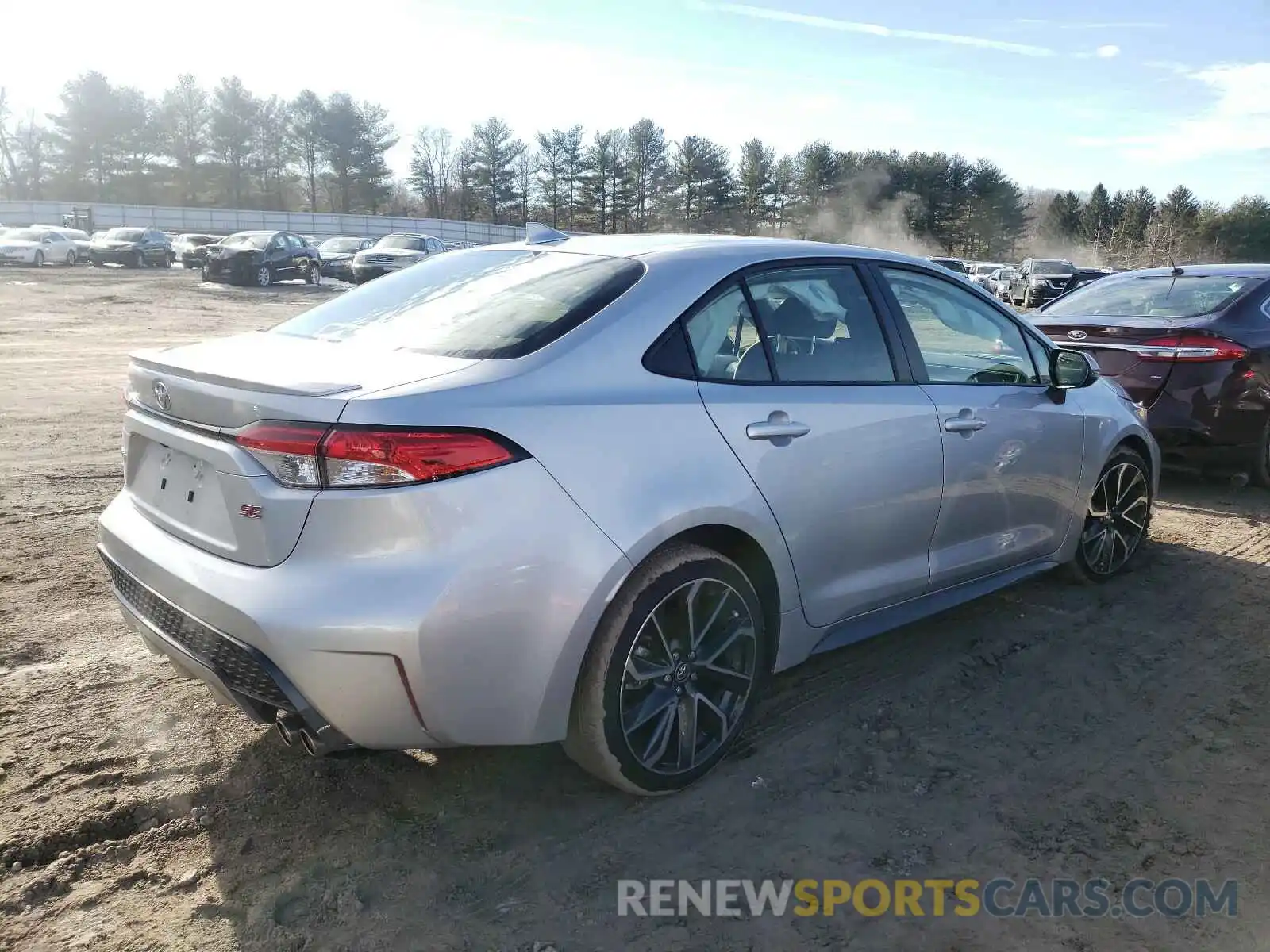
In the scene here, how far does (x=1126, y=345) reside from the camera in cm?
668

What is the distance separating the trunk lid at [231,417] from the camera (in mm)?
2459

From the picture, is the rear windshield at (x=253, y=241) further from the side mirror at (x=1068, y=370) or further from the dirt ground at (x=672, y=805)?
the side mirror at (x=1068, y=370)

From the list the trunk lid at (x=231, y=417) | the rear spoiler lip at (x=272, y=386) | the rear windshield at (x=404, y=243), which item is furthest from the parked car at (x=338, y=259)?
the rear spoiler lip at (x=272, y=386)

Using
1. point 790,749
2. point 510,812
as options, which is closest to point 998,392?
point 790,749

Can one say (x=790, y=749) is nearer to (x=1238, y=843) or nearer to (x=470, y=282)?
(x=1238, y=843)

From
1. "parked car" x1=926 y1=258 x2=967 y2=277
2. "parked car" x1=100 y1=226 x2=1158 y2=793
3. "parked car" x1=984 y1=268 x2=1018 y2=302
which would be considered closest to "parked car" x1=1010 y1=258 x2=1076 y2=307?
"parked car" x1=984 y1=268 x2=1018 y2=302

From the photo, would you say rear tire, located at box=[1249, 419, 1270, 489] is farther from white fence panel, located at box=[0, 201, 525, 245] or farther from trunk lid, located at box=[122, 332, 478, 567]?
white fence panel, located at box=[0, 201, 525, 245]

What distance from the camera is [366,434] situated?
2.38 metres

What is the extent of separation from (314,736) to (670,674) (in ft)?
Result: 3.36

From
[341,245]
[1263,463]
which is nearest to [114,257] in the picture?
[341,245]

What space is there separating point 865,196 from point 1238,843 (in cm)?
7425

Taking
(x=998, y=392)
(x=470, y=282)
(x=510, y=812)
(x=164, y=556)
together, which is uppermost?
(x=470, y=282)

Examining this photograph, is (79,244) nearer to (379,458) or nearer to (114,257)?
(114,257)

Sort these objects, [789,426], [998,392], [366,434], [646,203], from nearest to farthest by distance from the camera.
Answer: [366,434], [789,426], [998,392], [646,203]
